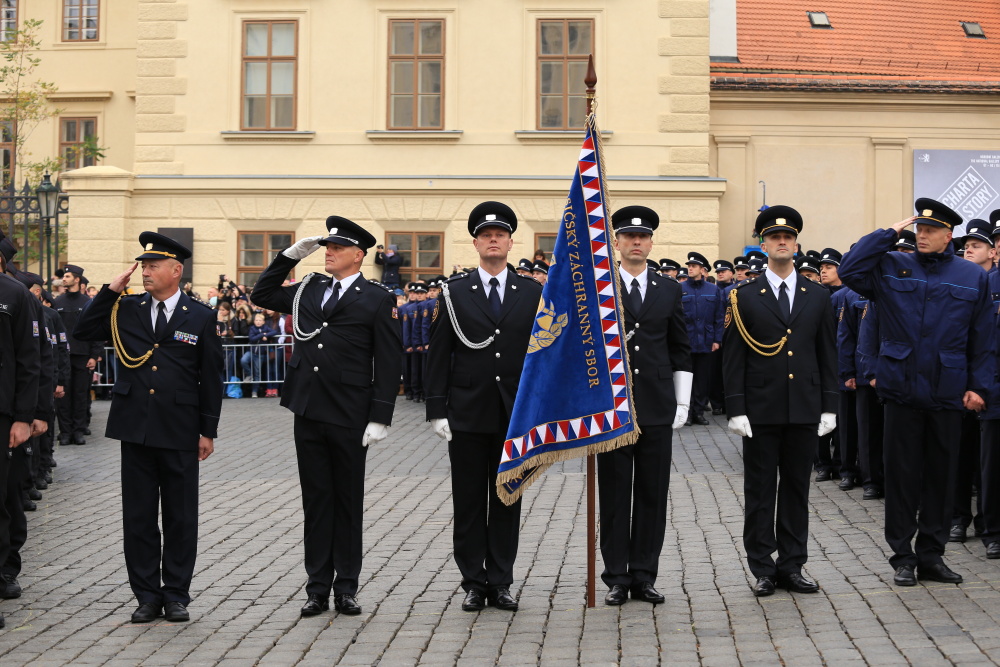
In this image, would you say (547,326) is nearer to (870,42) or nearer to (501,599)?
(501,599)

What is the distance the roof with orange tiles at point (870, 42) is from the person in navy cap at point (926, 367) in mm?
21344

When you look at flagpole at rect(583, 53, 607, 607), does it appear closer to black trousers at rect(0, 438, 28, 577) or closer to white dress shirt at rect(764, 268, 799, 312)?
white dress shirt at rect(764, 268, 799, 312)

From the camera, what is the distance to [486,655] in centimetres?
664

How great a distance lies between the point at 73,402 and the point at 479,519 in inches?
418

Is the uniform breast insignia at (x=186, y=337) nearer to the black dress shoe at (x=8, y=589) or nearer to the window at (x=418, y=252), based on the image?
the black dress shoe at (x=8, y=589)

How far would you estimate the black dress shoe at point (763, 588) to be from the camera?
779 cm

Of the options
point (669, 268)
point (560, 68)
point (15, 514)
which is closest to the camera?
point (15, 514)

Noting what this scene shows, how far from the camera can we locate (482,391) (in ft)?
25.5

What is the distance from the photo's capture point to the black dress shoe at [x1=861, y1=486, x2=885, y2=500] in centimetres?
1163

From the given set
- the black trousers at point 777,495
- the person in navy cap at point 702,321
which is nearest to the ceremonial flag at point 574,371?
the black trousers at point 777,495

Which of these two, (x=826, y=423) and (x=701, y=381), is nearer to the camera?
(x=826, y=423)

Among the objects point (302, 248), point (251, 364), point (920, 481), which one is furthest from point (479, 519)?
point (251, 364)

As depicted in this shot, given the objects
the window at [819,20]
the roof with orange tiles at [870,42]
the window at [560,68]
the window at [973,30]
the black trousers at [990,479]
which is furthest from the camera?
the window at [973,30]

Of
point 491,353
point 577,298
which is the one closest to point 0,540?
point 491,353
